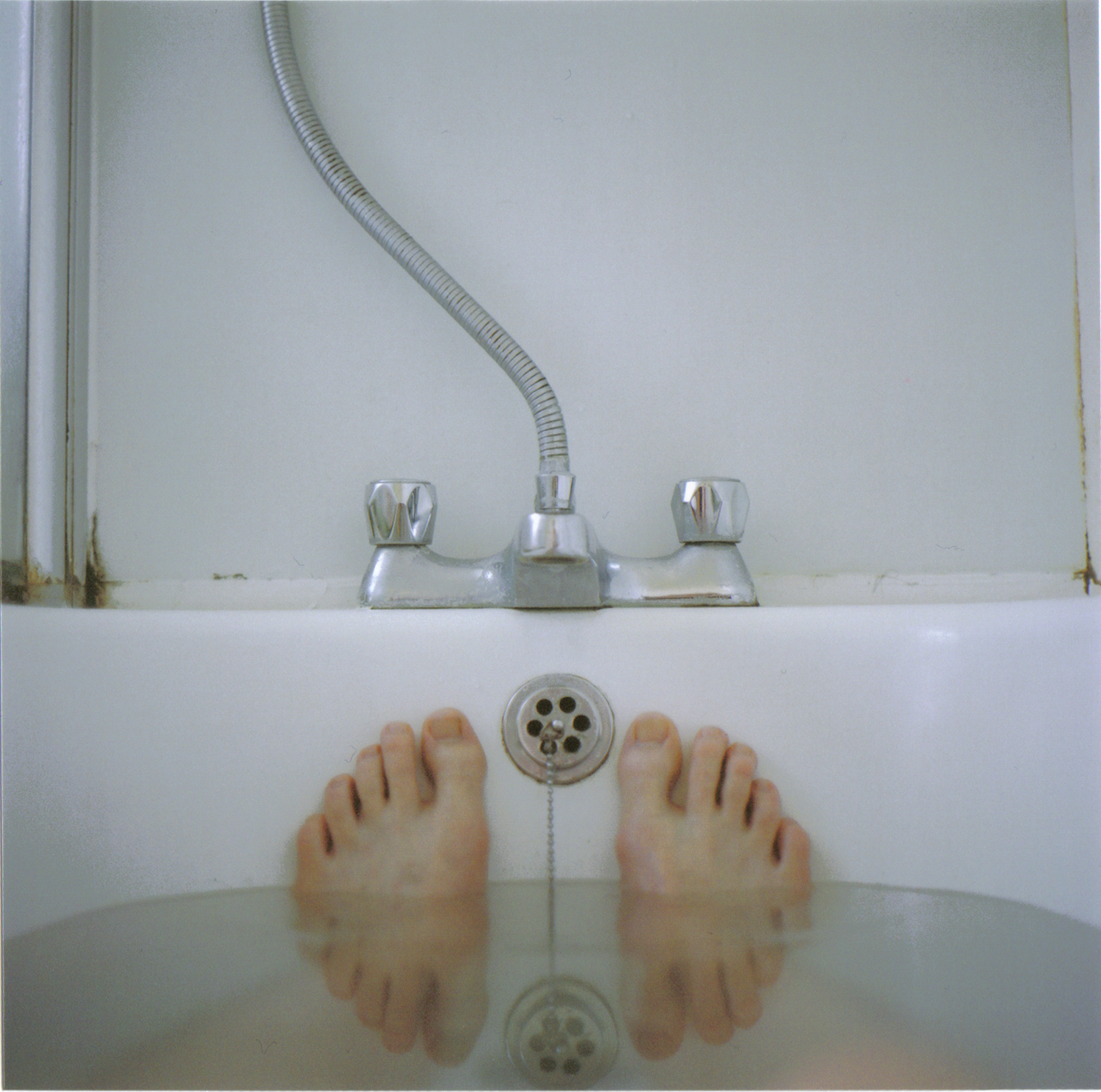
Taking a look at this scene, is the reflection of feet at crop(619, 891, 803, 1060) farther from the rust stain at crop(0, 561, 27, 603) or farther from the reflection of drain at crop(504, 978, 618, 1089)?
the rust stain at crop(0, 561, 27, 603)

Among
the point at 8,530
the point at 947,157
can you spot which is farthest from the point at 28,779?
the point at 947,157

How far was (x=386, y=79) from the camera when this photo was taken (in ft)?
2.54

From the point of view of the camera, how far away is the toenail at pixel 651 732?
1.99 ft

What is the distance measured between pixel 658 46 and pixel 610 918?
745mm

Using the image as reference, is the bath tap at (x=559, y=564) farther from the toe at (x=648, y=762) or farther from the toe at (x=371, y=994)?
the toe at (x=371, y=994)

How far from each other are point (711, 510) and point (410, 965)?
1.24 ft

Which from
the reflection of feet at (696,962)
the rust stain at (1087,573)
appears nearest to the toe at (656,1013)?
the reflection of feet at (696,962)

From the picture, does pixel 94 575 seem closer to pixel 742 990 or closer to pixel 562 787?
pixel 562 787

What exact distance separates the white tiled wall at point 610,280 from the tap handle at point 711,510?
0.10 metres

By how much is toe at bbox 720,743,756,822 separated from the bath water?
64 millimetres

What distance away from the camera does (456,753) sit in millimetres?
606

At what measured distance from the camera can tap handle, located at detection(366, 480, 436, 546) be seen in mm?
654

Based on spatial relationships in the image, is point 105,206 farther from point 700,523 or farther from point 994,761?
point 994,761

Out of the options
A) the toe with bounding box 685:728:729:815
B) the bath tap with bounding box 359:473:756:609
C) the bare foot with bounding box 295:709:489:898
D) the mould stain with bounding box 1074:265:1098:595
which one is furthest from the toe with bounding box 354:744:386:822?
the mould stain with bounding box 1074:265:1098:595
